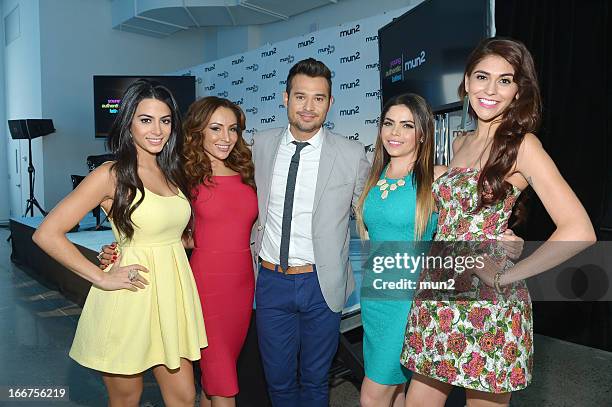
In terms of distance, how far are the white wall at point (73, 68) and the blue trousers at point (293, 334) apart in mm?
9680

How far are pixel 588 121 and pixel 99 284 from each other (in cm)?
349

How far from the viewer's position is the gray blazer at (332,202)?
204 cm

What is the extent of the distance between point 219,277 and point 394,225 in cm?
73

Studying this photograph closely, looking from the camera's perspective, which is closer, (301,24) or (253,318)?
(253,318)

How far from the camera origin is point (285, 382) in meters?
2.13

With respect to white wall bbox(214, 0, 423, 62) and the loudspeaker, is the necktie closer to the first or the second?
white wall bbox(214, 0, 423, 62)

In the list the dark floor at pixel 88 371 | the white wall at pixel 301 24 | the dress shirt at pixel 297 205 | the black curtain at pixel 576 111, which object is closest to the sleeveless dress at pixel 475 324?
the dress shirt at pixel 297 205

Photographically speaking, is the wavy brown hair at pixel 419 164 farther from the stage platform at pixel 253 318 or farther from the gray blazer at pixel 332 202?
the stage platform at pixel 253 318

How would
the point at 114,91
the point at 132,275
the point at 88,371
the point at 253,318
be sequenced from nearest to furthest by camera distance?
the point at 132,275
the point at 253,318
the point at 88,371
the point at 114,91

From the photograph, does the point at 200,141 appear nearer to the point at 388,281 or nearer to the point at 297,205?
the point at 297,205

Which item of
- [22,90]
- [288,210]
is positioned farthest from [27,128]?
[288,210]

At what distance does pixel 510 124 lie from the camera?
4.82ft

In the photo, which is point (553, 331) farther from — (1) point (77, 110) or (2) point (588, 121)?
(1) point (77, 110)

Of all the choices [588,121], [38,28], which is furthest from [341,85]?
[38,28]
